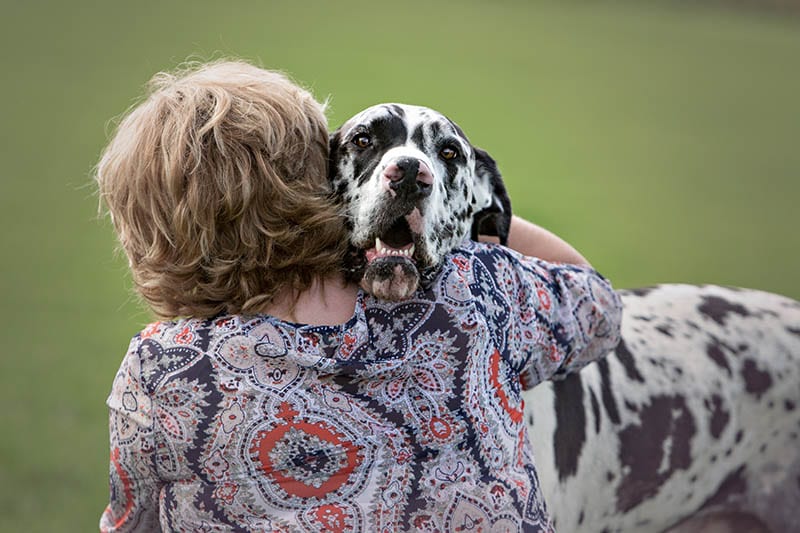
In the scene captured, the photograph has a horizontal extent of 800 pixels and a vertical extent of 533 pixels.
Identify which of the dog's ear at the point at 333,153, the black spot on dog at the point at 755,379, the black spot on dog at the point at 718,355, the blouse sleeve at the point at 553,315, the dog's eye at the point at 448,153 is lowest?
the black spot on dog at the point at 755,379

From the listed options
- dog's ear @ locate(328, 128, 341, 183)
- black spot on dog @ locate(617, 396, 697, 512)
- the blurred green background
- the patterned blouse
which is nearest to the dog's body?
black spot on dog @ locate(617, 396, 697, 512)

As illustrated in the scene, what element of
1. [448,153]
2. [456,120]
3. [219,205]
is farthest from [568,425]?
[456,120]

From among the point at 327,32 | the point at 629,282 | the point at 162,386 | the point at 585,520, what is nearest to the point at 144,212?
the point at 162,386

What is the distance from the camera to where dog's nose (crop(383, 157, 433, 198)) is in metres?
2.29

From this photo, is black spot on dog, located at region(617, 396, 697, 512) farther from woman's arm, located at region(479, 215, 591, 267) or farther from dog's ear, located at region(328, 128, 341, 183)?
dog's ear, located at region(328, 128, 341, 183)

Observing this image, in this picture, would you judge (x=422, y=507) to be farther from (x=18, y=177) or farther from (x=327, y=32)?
(x=327, y=32)

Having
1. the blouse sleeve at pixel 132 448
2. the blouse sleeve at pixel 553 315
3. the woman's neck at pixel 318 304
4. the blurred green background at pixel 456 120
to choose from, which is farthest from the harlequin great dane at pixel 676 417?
the blurred green background at pixel 456 120

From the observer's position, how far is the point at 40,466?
466cm

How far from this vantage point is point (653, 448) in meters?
3.25

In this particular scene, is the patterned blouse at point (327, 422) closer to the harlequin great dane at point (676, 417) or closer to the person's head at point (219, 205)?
the person's head at point (219, 205)

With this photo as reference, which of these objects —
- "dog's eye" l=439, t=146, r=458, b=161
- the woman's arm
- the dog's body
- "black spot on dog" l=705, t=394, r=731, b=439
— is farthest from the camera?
"black spot on dog" l=705, t=394, r=731, b=439

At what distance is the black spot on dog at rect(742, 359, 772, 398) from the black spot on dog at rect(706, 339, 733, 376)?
52 mm

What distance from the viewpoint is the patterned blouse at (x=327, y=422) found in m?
2.19

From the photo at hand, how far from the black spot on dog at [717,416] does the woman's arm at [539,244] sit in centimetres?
73
